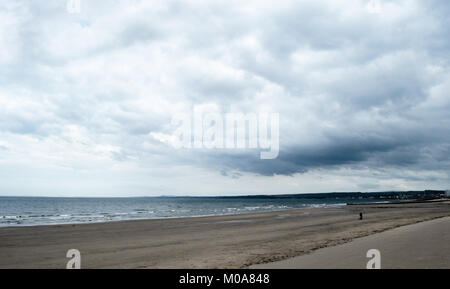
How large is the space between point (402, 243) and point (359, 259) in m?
5.33
